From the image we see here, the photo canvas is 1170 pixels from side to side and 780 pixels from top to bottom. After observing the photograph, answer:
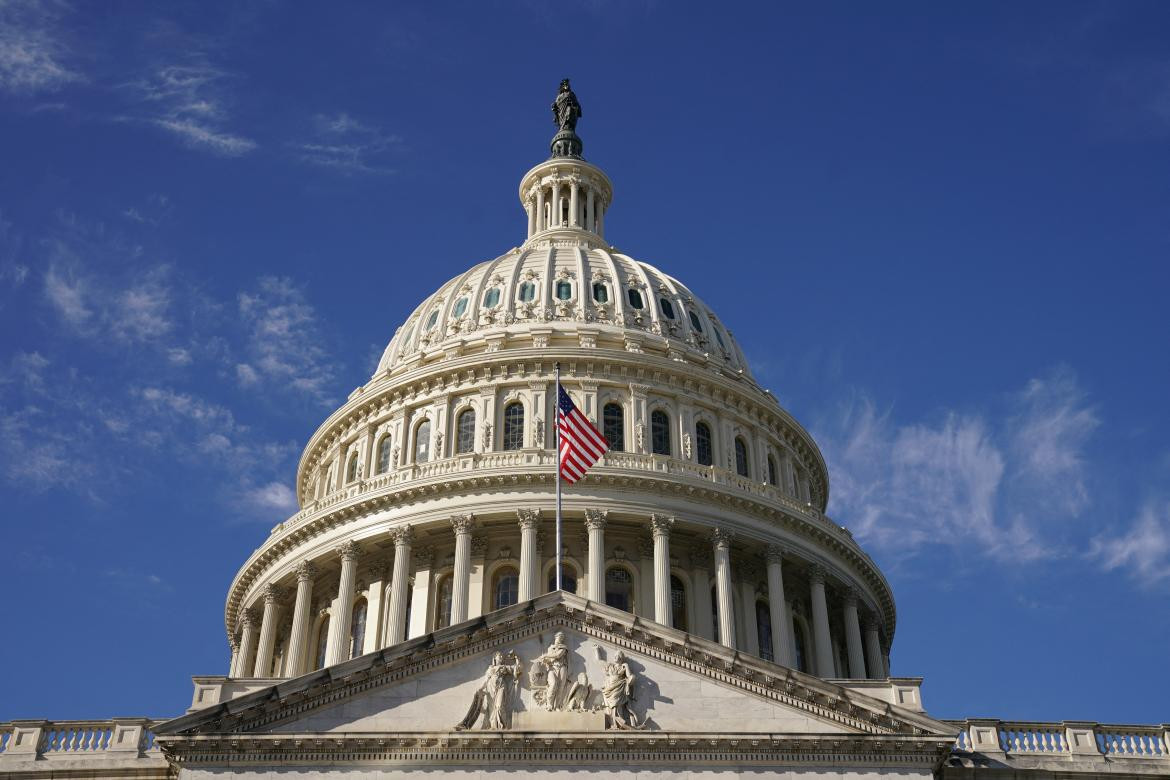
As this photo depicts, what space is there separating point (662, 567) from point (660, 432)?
875cm

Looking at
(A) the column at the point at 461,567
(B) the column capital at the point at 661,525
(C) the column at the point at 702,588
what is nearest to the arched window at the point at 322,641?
(A) the column at the point at 461,567

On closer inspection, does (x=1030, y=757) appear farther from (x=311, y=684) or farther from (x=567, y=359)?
(x=567, y=359)

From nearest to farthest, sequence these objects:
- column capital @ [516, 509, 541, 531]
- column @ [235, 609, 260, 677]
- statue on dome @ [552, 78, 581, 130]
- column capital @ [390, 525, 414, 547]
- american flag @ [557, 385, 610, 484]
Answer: american flag @ [557, 385, 610, 484] → column capital @ [516, 509, 541, 531] → column capital @ [390, 525, 414, 547] → column @ [235, 609, 260, 677] → statue on dome @ [552, 78, 581, 130]

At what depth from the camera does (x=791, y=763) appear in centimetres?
3494

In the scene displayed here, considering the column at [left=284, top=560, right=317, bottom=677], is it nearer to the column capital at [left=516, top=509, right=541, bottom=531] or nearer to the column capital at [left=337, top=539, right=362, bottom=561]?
the column capital at [left=337, top=539, right=362, bottom=561]

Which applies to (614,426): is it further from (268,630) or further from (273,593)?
(268,630)

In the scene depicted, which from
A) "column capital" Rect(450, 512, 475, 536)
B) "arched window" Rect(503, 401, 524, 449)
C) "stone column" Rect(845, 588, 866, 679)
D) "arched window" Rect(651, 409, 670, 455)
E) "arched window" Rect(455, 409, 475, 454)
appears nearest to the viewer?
"column capital" Rect(450, 512, 475, 536)

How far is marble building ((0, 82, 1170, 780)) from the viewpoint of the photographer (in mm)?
35031

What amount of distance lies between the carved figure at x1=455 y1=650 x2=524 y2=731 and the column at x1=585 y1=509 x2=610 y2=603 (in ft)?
61.2

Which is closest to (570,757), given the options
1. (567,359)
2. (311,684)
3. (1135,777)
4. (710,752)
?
(710,752)

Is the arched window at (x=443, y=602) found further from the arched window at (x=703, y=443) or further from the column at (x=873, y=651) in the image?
the column at (x=873, y=651)

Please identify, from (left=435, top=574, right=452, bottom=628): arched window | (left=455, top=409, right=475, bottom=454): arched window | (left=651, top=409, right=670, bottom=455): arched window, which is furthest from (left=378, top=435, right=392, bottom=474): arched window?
(left=651, top=409, right=670, bottom=455): arched window

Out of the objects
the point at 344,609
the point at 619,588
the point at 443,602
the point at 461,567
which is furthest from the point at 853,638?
the point at 344,609

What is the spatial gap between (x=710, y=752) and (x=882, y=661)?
31.8 m
